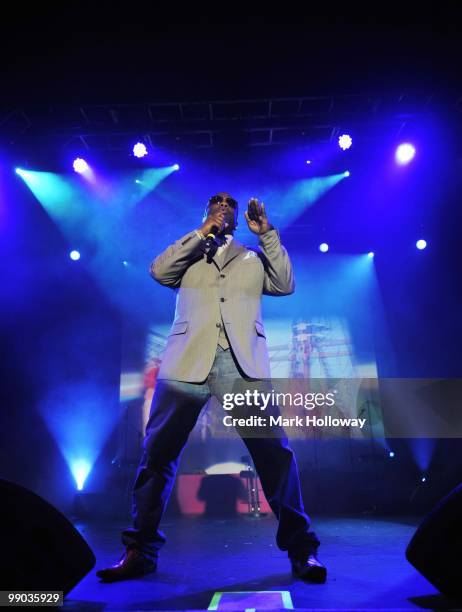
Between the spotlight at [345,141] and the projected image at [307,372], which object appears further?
the projected image at [307,372]

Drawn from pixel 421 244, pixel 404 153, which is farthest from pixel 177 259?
pixel 421 244

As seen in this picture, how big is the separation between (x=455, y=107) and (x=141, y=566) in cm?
525

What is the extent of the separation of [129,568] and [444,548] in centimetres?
130

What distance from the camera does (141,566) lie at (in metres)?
1.92

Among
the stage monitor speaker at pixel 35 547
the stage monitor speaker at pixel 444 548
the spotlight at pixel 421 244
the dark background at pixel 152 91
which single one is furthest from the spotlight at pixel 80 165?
the stage monitor speaker at pixel 444 548

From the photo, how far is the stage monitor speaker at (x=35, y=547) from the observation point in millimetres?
1416

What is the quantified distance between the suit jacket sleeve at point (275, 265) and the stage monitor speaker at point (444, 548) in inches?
49.6

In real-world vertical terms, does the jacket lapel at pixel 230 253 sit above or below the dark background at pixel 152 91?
below

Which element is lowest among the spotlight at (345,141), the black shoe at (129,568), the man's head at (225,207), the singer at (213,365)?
the black shoe at (129,568)

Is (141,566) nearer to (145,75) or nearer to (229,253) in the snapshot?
(229,253)

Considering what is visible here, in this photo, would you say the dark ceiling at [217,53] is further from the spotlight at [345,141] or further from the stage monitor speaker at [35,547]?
the stage monitor speaker at [35,547]

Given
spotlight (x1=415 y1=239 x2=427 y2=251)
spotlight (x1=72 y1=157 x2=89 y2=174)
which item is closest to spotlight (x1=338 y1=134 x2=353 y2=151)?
spotlight (x1=415 y1=239 x2=427 y2=251)

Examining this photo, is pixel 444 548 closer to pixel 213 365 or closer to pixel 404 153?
pixel 213 365

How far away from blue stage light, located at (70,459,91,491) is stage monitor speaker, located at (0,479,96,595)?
5.01m
